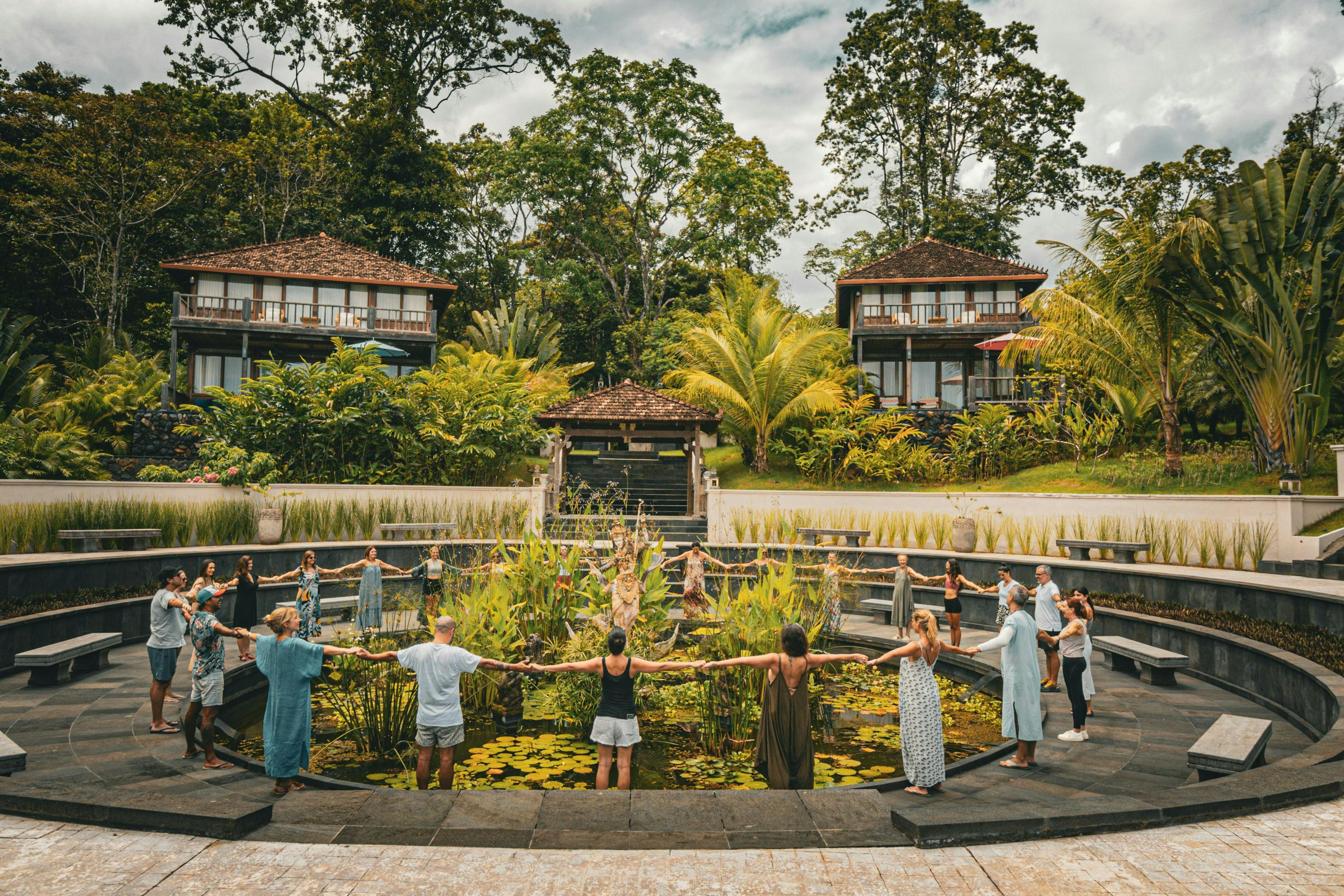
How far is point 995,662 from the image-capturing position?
29.7 feet

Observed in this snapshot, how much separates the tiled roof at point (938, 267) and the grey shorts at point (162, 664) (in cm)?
2625

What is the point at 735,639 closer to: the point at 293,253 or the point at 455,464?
the point at 455,464

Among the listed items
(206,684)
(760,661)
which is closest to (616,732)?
(760,661)

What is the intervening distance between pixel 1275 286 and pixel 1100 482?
220 inches

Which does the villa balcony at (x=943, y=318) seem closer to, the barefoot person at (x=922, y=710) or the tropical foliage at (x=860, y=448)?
the tropical foliage at (x=860, y=448)

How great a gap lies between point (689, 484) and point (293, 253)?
19.4 m

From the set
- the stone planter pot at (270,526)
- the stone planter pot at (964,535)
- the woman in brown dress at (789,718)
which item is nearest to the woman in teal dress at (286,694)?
the woman in brown dress at (789,718)

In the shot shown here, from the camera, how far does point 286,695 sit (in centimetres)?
530

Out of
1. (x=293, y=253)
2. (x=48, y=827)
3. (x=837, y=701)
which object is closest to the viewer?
(x=48, y=827)

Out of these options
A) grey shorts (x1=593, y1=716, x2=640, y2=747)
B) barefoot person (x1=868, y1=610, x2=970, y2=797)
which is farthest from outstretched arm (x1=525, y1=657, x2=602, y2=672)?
barefoot person (x1=868, y1=610, x2=970, y2=797)

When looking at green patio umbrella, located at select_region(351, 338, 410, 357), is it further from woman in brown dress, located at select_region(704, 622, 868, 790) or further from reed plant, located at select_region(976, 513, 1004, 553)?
woman in brown dress, located at select_region(704, 622, 868, 790)

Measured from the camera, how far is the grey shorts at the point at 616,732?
5.48m

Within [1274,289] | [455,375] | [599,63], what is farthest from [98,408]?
[1274,289]

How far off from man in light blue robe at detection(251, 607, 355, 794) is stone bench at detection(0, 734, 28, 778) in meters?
1.65
